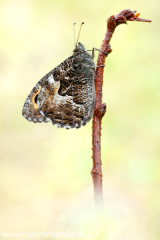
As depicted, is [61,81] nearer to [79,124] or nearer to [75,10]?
[79,124]

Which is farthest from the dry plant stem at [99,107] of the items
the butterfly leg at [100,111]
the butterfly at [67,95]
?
the butterfly at [67,95]

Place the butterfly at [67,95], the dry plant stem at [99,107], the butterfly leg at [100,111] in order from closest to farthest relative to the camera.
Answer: the dry plant stem at [99,107]
the butterfly leg at [100,111]
the butterfly at [67,95]

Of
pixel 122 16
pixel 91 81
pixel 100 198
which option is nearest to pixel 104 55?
pixel 122 16

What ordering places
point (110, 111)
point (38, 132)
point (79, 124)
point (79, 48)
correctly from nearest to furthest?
point (79, 124)
point (79, 48)
point (110, 111)
point (38, 132)

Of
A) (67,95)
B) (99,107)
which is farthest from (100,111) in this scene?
(67,95)

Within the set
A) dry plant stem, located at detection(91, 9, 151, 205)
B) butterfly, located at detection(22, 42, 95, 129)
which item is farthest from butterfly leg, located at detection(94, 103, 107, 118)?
butterfly, located at detection(22, 42, 95, 129)

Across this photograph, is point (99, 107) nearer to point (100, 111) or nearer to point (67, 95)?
point (100, 111)

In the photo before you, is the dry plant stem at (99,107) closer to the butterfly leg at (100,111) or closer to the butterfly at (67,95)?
the butterfly leg at (100,111)

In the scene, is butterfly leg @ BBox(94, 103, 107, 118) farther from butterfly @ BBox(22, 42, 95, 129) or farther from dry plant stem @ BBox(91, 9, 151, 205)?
butterfly @ BBox(22, 42, 95, 129)
